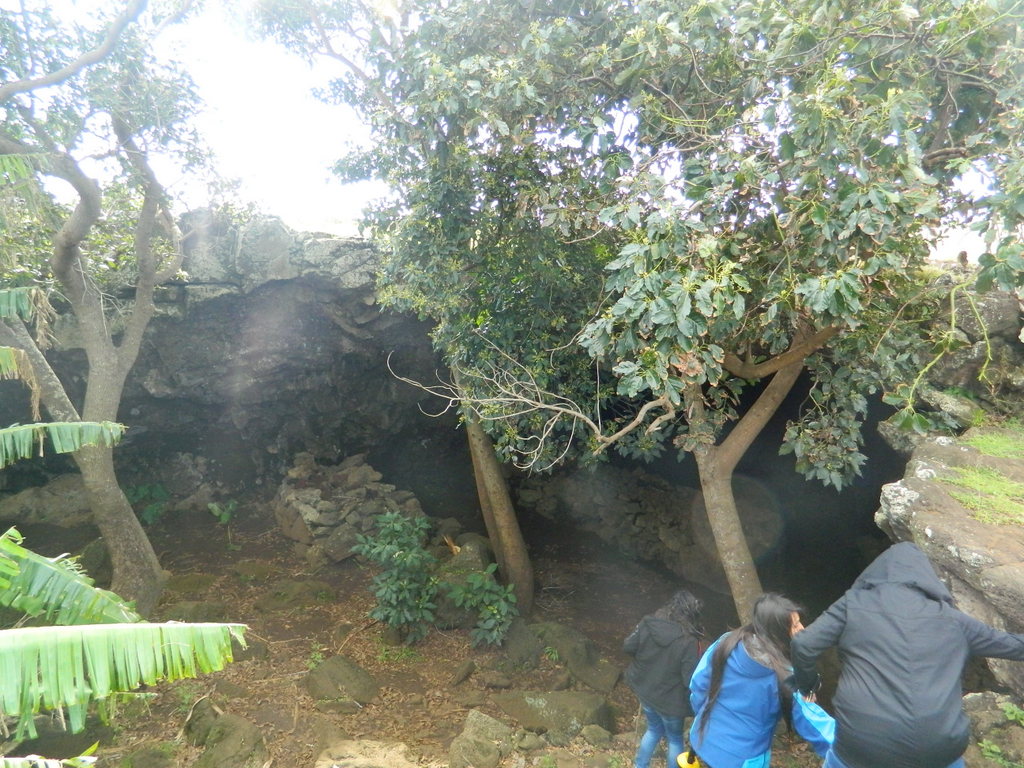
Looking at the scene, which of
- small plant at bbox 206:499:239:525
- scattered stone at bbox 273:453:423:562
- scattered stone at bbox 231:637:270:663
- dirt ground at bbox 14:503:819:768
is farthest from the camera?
small plant at bbox 206:499:239:525

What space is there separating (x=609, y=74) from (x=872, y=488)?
6587 mm

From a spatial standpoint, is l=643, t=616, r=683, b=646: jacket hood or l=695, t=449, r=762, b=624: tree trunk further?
l=695, t=449, r=762, b=624: tree trunk

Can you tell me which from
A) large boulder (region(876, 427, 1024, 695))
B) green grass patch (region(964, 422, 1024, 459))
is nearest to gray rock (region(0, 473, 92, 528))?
large boulder (region(876, 427, 1024, 695))

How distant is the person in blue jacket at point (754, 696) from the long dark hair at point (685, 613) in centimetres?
61

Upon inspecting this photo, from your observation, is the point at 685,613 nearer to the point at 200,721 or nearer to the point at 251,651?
the point at 200,721

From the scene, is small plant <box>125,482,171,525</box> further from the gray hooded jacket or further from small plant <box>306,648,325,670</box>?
the gray hooded jacket

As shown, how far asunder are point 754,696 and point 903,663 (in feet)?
3.18

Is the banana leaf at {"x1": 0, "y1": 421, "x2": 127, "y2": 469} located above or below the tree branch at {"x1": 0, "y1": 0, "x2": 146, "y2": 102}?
below

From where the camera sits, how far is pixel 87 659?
217 cm

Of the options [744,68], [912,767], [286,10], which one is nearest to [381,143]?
[286,10]

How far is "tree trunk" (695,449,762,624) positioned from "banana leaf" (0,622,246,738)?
4.22 meters

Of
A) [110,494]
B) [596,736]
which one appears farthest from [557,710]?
[110,494]

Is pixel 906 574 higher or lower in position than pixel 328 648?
higher

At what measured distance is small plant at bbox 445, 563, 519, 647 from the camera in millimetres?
7223
